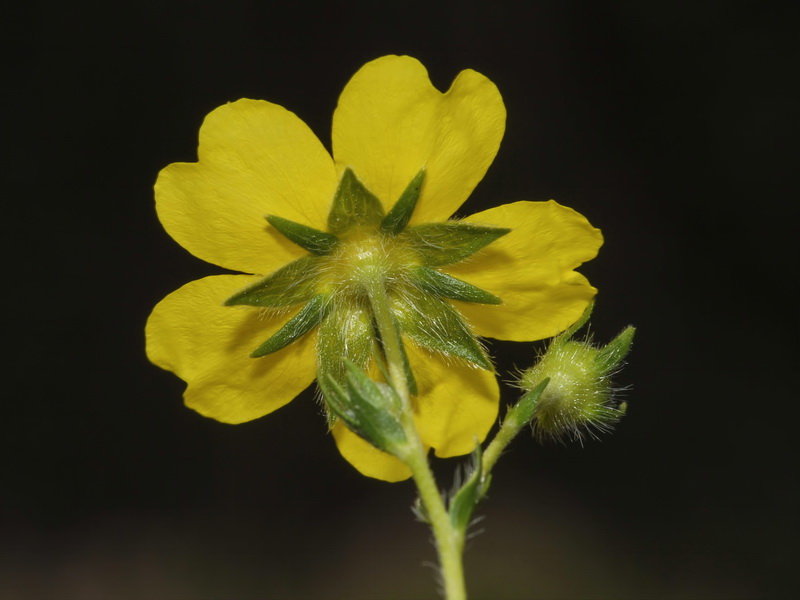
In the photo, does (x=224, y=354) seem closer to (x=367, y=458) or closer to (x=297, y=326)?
(x=297, y=326)

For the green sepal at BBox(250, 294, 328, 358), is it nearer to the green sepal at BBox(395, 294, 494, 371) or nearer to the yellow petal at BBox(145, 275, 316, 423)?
the yellow petal at BBox(145, 275, 316, 423)

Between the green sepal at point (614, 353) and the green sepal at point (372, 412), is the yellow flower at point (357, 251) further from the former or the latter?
the green sepal at point (372, 412)

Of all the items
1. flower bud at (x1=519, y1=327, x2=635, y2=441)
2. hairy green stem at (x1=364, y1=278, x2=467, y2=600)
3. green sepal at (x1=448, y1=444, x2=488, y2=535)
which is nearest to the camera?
hairy green stem at (x1=364, y1=278, x2=467, y2=600)

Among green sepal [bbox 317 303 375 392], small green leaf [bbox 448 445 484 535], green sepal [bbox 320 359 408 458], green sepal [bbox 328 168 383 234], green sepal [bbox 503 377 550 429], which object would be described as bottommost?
small green leaf [bbox 448 445 484 535]

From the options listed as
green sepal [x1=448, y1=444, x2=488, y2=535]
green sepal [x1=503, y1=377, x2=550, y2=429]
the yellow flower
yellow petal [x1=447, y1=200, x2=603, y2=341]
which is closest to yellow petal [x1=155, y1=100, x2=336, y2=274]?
the yellow flower

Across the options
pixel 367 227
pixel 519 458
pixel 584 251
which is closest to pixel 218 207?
pixel 367 227

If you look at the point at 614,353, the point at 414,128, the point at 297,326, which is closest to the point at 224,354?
the point at 297,326

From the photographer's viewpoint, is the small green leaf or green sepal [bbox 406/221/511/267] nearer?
the small green leaf

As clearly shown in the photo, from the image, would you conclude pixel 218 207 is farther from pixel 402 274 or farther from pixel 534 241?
pixel 534 241
